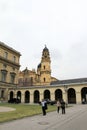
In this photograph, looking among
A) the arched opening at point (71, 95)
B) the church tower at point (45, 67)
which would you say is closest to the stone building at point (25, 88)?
the arched opening at point (71, 95)

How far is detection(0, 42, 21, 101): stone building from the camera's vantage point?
55.5m

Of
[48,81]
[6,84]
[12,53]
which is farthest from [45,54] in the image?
[6,84]

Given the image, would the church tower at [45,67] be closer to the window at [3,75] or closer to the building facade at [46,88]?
the building facade at [46,88]

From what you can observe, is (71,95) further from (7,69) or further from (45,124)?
(45,124)

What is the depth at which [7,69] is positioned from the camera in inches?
2277

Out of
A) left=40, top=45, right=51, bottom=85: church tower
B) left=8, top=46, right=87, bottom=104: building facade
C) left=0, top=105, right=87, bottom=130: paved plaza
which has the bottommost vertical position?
left=0, top=105, right=87, bottom=130: paved plaza

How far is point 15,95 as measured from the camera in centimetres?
6159

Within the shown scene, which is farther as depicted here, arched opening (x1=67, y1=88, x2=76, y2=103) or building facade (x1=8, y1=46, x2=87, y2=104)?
arched opening (x1=67, y1=88, x2=76, y2=103)

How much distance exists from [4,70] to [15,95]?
1052cm

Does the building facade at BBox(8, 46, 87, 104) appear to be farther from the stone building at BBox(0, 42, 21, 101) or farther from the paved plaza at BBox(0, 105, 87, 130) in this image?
the paved plaza at BBox(0, 105, 87, 130)

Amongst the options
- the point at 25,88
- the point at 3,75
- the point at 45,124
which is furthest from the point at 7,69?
the point at 45,124

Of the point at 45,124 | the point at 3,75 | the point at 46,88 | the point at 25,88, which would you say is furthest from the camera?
the point at 25,88

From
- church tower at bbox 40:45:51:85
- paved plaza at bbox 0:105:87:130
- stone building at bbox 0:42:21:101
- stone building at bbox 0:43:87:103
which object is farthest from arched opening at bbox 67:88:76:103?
paved plaza at bbox 0:105:87:130

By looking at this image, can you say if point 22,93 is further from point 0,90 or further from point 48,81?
point 48,81
